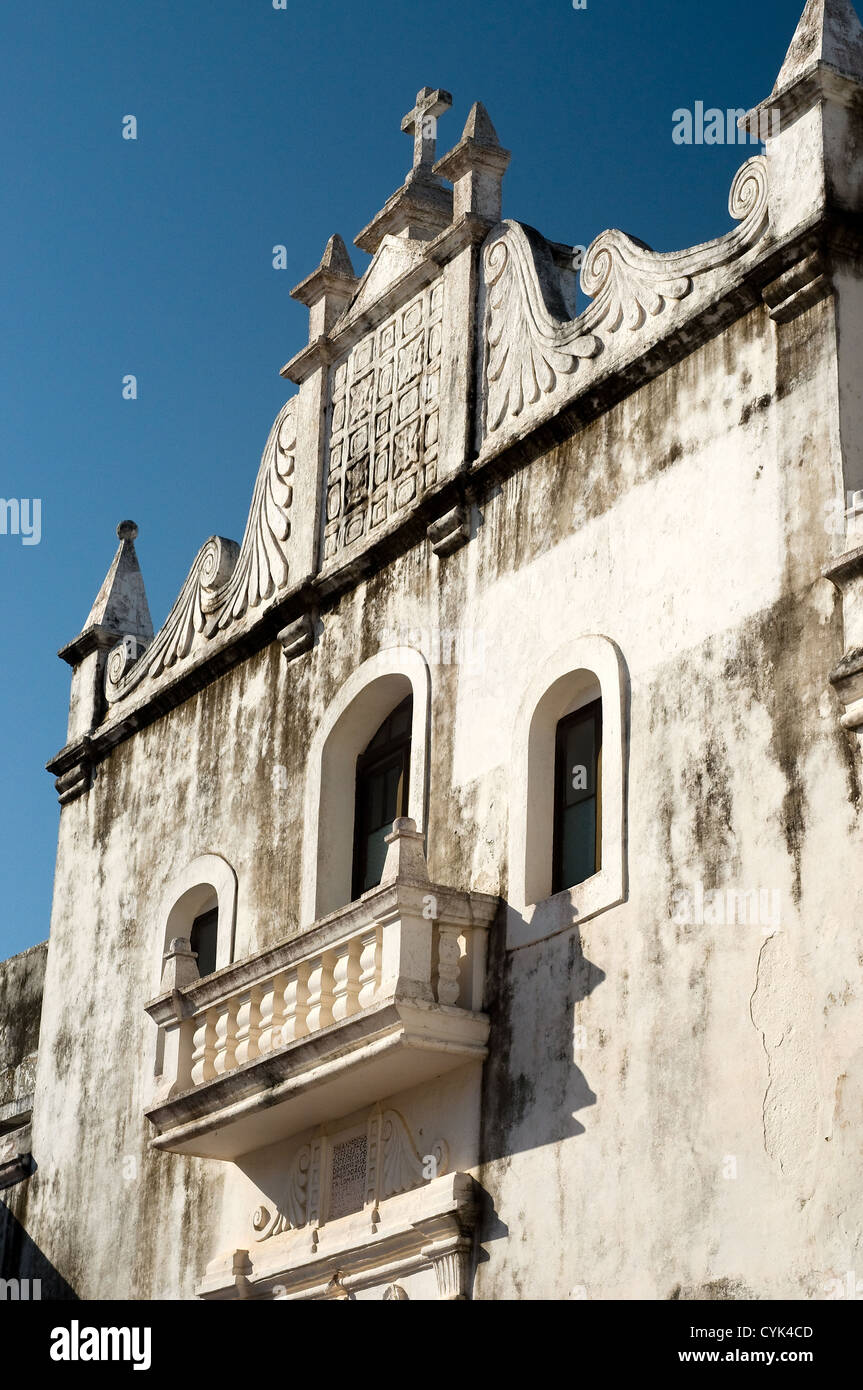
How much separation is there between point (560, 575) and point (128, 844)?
18.2 ft

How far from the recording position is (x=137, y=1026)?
15734 millimetres

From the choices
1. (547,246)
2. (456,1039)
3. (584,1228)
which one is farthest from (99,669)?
(584,1228)

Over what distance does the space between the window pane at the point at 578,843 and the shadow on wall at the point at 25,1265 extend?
5.77 m

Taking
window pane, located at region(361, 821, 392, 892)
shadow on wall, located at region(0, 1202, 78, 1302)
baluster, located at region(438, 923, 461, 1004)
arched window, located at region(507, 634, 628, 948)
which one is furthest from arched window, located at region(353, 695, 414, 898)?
shadow on wall, located at region(0, 1202, 78, 1302)

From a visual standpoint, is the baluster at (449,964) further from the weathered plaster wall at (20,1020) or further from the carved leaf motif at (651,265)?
the weathered plaster wall at (20,1020)

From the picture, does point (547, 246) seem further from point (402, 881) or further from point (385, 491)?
point (402, 881)

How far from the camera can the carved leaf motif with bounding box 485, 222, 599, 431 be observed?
508 inches

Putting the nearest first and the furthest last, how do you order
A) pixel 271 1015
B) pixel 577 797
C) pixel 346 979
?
pixel 577 797, pixel 346 979, pixel 271 1015

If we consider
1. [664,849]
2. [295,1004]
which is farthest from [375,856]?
[664,849]

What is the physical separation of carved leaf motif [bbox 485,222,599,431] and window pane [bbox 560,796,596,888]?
265cm

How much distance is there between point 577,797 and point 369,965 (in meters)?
1.49

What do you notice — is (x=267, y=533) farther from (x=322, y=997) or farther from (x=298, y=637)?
(x=322, y=997)

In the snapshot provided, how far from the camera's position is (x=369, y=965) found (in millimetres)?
12094

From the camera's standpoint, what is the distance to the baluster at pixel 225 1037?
1331 cm
